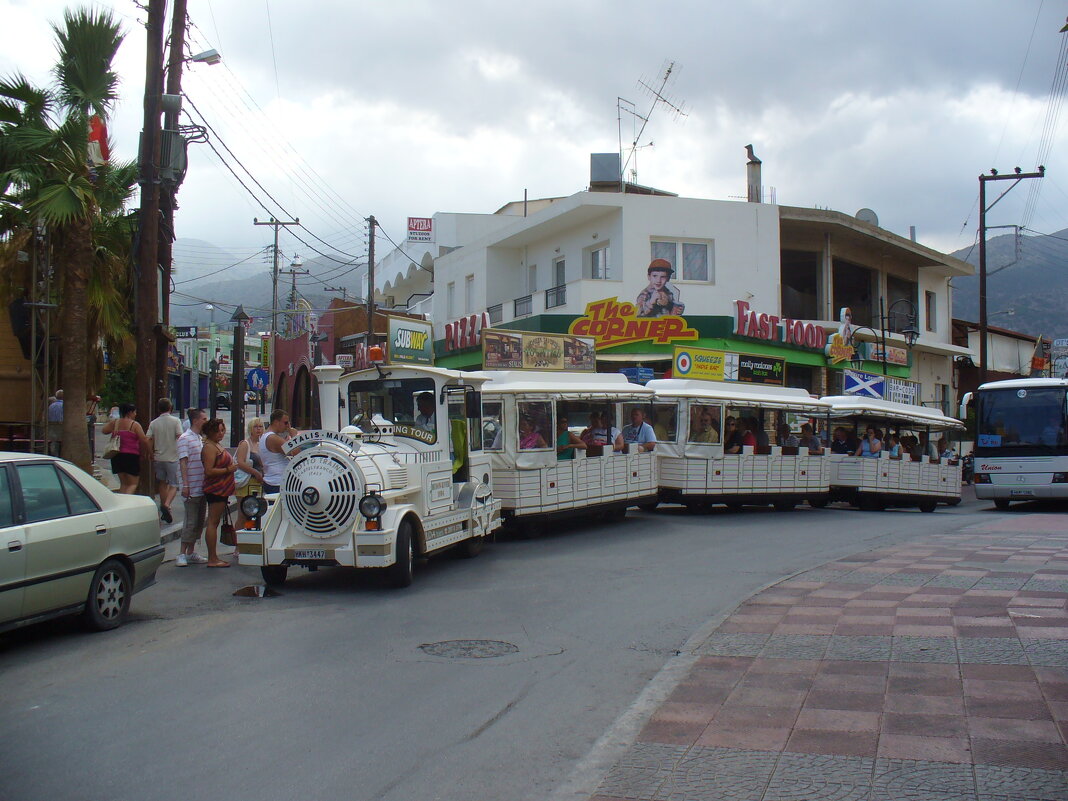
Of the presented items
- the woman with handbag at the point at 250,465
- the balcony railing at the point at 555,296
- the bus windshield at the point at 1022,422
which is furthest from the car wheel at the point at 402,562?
the balcony railing at the point at 555,296

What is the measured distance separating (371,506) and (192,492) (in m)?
2.83

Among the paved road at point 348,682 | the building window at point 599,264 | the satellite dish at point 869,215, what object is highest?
the satellite dish at point 869,215

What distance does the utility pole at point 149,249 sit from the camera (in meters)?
14.2

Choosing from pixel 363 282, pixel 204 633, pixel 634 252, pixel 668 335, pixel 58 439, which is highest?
pixel 363 282

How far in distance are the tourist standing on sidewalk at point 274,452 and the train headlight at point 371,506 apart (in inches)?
102

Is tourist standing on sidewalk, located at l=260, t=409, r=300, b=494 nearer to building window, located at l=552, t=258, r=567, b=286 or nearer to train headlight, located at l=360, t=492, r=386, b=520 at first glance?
train headlight, located at l=360, t=492, r=386, b=520

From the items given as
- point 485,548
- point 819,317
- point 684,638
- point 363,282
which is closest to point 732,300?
point 819,317

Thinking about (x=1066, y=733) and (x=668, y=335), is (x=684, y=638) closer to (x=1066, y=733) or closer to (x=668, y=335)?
(x=1066, y=733)

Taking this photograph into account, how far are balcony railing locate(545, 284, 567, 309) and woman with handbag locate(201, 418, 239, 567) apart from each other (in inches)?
799

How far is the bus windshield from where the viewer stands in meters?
22.0

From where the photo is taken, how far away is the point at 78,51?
14.6m

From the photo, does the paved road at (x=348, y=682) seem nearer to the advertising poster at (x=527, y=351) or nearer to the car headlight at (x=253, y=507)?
the car headlight at (x=253, y=507)

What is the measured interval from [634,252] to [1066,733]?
1006 inches

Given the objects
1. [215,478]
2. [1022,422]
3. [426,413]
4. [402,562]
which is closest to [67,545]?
[402,562]
